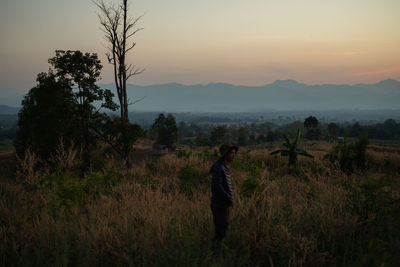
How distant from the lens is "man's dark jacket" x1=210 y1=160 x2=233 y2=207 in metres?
3.74

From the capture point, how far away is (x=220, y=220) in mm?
3744

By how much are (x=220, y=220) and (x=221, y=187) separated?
20.8 inches

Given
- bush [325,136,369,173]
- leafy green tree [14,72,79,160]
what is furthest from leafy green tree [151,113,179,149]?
bush [325,136,369,173]

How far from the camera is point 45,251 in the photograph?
3619 millimetres

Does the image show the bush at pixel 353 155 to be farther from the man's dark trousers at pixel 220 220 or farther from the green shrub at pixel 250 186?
the man's dark trousers at pixel 220 220

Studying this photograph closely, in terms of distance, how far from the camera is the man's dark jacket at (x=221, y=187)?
374 centimetres

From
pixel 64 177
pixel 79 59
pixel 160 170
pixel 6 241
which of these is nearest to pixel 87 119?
pixel 79 59

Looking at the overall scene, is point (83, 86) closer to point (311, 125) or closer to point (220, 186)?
point (220, 186)

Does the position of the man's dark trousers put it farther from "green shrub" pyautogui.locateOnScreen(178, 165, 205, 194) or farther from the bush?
the bush

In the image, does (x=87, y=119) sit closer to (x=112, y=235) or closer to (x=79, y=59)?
(x=79, y=59)

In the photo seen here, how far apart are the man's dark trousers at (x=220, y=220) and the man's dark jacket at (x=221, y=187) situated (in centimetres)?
7

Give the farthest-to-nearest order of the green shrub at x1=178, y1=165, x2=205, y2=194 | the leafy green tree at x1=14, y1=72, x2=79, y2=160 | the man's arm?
the leafy green tree at x1=14, y1=72, x2=79, y2=160, the green shrub at x1=178, y1=165, x2=205, y2=194, the man's arm

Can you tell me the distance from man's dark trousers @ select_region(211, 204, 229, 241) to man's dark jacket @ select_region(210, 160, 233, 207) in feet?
0.25

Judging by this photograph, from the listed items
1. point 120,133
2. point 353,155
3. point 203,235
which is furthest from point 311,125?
point 203,235
